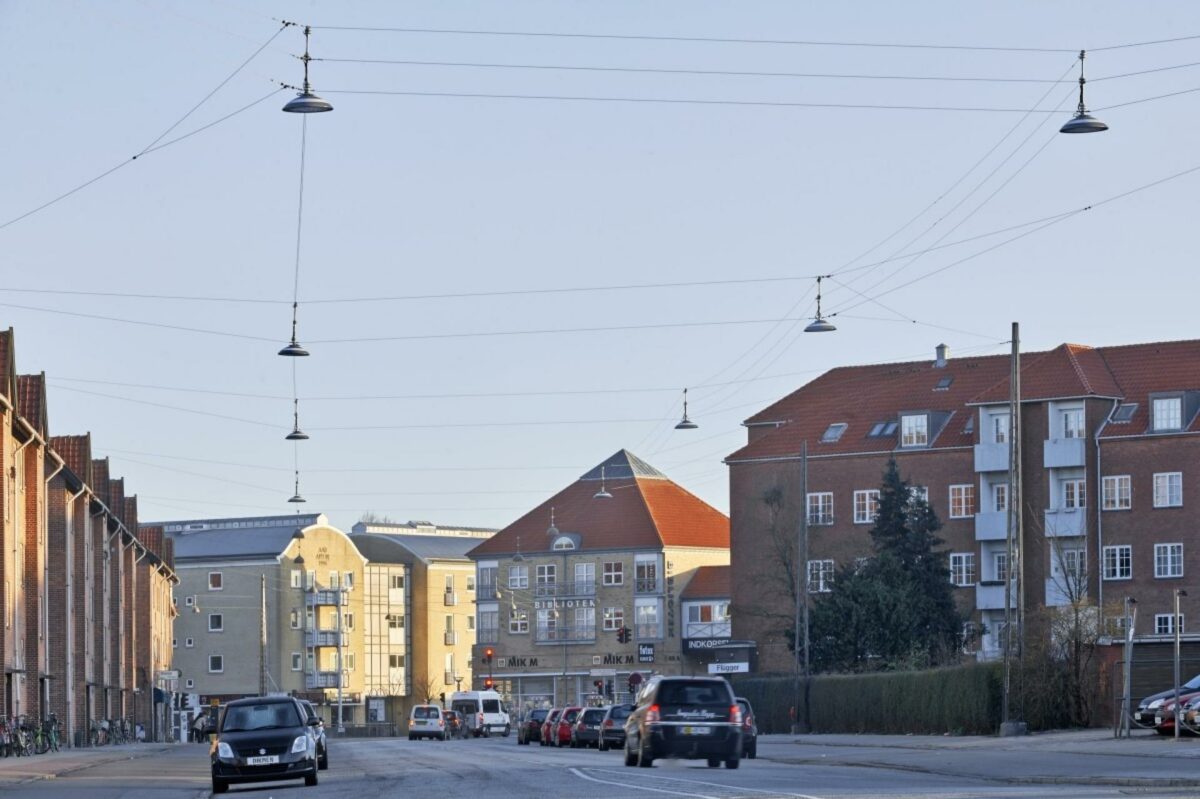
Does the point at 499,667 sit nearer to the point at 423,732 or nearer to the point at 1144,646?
the point at 423,732

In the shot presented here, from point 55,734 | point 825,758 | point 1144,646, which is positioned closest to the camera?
point 825,758

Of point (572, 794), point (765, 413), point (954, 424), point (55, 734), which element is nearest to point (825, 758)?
point (572, 794)

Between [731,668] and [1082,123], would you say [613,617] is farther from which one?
[1082,123]

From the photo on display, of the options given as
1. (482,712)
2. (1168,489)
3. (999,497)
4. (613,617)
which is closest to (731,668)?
(999,497)

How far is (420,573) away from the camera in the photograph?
472 ft

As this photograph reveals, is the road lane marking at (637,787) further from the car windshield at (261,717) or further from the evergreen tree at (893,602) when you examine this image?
the evergreen tree at (893,602)

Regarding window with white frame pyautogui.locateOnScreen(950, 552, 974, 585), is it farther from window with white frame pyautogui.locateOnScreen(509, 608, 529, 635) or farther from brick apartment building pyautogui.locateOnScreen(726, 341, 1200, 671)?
window with white frame pyautogui.locateOnScreen(509, 608, 529, 635)

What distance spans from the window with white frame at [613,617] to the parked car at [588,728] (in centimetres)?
4980

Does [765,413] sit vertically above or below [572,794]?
above

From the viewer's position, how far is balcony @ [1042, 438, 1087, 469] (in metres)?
83.8

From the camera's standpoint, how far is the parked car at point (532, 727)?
75.4 m

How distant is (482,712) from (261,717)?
221ft

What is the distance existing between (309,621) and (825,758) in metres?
98.4

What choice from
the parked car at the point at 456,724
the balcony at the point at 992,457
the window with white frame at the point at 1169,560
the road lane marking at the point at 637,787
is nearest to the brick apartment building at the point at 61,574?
the parked car at the point at 456,724
